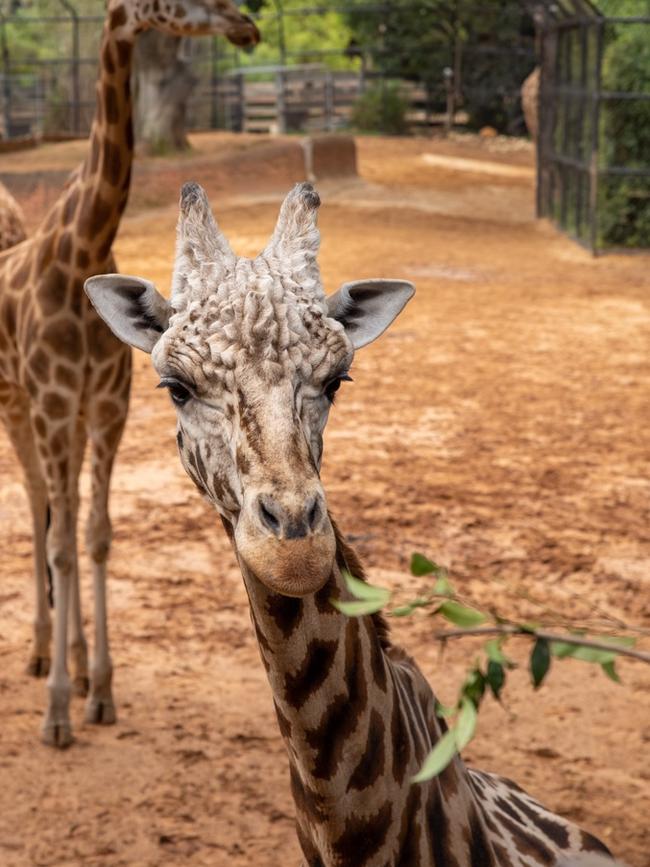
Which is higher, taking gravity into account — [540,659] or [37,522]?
[540,659]

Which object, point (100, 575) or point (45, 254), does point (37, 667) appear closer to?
point (100, 575)

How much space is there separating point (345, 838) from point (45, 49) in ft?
116

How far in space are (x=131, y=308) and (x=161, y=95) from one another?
17.7 meters

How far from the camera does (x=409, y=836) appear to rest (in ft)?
7.83

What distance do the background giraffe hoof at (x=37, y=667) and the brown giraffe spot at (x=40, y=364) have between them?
1.44 meters

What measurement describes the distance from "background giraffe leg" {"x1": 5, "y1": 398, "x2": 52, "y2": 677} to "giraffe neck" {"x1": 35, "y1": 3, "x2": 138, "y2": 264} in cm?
110

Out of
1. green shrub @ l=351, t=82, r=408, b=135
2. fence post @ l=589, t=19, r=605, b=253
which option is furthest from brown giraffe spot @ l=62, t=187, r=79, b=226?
green shrub @ l=351, t=82, r=408, b=135

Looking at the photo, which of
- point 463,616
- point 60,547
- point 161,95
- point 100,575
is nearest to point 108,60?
point 60,547

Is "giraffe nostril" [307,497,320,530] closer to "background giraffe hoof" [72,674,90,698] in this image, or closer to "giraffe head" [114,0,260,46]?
"giraffe head" [114,0,260,46]

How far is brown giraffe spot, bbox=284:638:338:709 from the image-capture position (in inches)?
88.0

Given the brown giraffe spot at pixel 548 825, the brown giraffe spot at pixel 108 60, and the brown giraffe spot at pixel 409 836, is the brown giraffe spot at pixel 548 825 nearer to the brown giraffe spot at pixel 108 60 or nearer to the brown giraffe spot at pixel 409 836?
the brown giraffe spot at pixel 409 836

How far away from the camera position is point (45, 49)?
34719 mm

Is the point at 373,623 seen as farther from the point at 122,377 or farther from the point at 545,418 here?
the point at 545,418

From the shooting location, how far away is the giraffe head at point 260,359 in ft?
6.39
